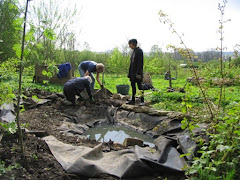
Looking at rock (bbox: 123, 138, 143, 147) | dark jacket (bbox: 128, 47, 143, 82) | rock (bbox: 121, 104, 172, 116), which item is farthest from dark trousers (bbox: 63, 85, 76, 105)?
rock (bbox: 123, 138, 143, 147)

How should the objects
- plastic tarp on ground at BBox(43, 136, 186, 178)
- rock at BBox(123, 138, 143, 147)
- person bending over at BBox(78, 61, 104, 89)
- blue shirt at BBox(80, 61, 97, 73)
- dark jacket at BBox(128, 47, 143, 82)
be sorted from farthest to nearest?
1. blue shirt at BBox(80, 61, 97, 73)
2. person bending over at BBox(78, 61, 104, 89)
3. dark jacket at BBox(128, 47, 143, 82)
4. rock at BBox(123, 138, 143, 147)
5. plastic tarp on ground at BBox(43, 136, 186, 178)

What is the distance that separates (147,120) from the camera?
4.98 meters

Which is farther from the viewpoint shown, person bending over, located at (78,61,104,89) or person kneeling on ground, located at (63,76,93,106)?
person bending over, located at (78,61,104,89)

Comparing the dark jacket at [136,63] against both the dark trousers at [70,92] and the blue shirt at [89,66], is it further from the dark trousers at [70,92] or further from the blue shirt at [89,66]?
the dark trousers at [70,92]

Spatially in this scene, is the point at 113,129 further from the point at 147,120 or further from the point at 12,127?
the point at 12,127

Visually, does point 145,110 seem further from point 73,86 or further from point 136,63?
point 73,86

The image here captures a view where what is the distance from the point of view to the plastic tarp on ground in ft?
7.84

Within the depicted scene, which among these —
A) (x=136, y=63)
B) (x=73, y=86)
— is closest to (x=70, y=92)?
(x=73, y=86)

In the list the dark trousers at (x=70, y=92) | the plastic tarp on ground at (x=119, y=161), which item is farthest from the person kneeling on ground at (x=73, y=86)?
the plastic tarp on ground at (x=119, y=161)

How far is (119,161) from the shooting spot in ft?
8.61

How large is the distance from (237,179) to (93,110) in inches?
169

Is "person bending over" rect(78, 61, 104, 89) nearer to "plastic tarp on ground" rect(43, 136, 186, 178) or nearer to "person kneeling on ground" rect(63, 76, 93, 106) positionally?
"person kneeling on ground" rect(63, 76, 93, 106)

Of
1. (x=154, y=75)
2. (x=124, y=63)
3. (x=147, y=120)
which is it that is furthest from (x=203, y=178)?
(x=154, y=75)

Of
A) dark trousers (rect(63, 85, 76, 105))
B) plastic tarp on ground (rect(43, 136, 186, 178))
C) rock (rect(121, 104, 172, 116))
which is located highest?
dark trousers (rect(63, 85, 76, 105))
